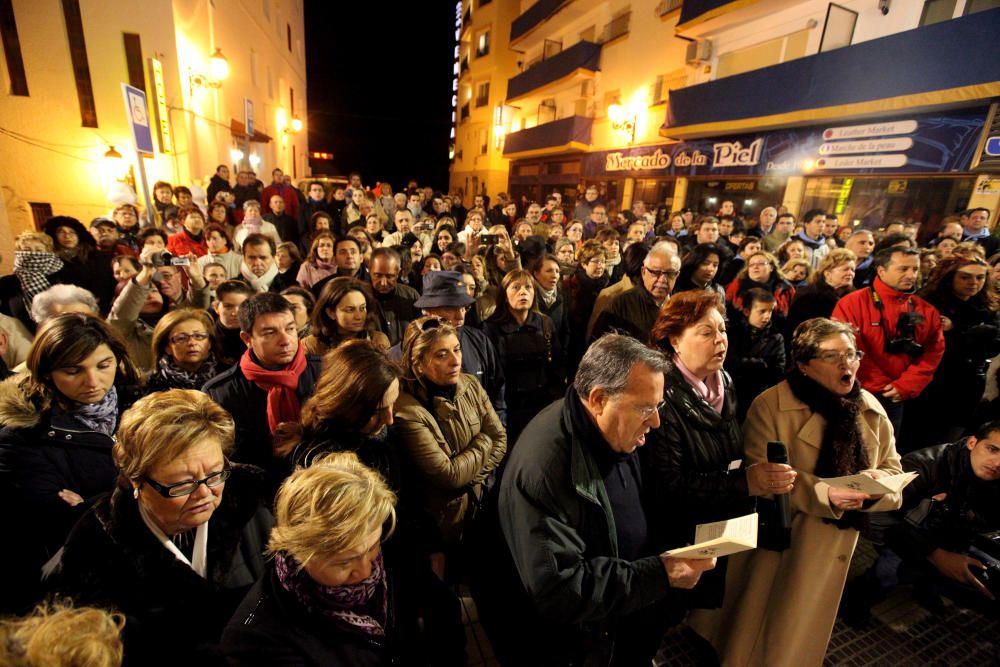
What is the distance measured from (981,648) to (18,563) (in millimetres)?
5134

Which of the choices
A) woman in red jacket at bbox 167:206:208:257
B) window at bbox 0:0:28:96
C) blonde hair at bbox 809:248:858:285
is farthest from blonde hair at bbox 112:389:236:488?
window at bbox 0:0:28:96

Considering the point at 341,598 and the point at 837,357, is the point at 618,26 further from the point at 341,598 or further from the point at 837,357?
the point at 341,598

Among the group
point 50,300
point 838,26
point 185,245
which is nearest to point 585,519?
point 50,300

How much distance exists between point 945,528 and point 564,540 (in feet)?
9.23

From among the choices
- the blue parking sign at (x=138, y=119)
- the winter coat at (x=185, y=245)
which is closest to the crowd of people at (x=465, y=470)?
the winter coat at (x=185, y=245)

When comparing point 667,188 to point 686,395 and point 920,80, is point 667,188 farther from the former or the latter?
point 686,395

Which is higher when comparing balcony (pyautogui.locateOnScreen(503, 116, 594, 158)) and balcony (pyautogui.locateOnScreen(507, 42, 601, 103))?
balcony (pyautogui.locateOnScreen(507, 42, 601, 103))

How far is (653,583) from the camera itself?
1622 millimetres

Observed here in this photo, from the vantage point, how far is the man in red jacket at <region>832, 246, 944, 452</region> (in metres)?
3.50

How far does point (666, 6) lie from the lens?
47.5 feet

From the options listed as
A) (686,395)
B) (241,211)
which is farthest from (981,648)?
(241,211)

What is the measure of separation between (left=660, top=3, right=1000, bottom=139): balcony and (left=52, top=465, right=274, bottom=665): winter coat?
11930 mm

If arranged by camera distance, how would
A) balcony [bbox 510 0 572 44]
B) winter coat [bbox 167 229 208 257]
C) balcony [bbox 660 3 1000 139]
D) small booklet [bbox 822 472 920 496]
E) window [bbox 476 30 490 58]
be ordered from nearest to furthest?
small booklet [bbox 822 472 920 496], winter coat [bbox 167 229 208 257], balcony [bbox 660 3 1000 139], balcony [bbox 510 0 572 44], window [bbox 476 30 490 58]

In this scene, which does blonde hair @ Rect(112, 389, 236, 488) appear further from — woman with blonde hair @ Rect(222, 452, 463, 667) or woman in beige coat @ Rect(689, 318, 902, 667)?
woman in beige coat @ Rect(689, 318, 902, 667)
